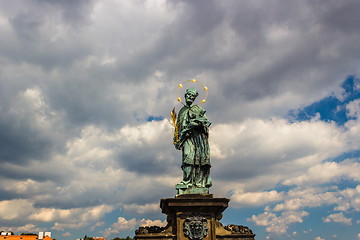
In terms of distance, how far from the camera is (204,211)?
15562 mm

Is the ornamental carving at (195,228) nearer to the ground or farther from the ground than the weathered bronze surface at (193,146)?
nearer to the ground

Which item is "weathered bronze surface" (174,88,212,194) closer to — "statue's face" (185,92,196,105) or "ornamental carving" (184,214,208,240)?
"statue's face" (185,92,196,105)

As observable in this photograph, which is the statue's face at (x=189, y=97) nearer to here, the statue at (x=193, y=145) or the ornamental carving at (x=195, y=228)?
the statue at (x=193, y=145)

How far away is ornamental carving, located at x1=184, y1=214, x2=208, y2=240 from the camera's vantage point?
15.1m

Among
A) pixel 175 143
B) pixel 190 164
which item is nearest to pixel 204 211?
pixel 190 164

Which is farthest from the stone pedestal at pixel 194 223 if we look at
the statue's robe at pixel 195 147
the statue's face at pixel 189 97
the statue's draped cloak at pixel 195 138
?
the statue's face at pixel 189 97

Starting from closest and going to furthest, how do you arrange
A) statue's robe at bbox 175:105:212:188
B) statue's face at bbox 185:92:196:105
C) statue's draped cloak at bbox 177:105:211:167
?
statue's robe at bbox 175:105:212:188
statue's draped cloak at bbox 177:105:211:167
statue's face at bbox 185:92:196:105

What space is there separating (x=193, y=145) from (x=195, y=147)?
6.1 inches

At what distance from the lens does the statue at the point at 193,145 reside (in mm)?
16781

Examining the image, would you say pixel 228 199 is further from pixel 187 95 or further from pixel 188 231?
pixel 187 95

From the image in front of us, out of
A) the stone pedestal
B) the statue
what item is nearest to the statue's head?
the statue

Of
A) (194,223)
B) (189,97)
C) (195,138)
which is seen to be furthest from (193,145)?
(194,223)

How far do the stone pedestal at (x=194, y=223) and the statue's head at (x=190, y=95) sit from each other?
205 inches

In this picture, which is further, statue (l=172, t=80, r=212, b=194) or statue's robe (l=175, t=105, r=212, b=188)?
statue's robe (l=175, t=105, r=212, b=188)
